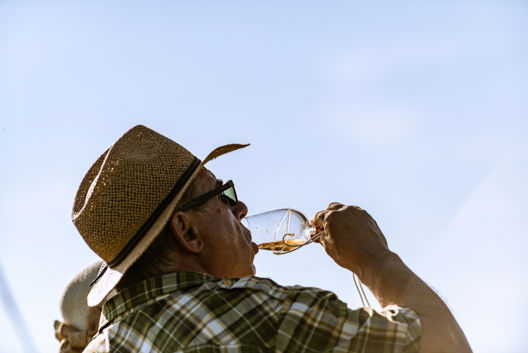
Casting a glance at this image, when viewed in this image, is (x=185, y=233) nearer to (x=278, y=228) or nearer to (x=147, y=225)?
(x=147, y=225)

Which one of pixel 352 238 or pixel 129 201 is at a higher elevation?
pixel 129 201

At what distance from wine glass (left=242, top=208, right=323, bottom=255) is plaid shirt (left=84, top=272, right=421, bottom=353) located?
44.5 inches

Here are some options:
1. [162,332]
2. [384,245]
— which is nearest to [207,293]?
[162,332]

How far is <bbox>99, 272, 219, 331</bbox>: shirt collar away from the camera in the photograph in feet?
8.75

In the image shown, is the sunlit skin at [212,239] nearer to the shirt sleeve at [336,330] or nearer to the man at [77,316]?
the shirt sleeve at [336,330]

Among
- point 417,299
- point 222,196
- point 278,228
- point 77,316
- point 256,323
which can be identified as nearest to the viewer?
point 256,323

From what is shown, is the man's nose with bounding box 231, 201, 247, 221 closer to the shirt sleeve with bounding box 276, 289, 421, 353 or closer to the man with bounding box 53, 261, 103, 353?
the shirt sleeve with bounding box 276, 289, 421, 353

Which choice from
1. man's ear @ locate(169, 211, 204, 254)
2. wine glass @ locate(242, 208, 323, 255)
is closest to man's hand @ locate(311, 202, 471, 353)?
wine glass @ locate(242, 208, 323, 255)

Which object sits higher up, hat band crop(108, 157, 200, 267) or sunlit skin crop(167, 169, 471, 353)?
hat band crop(108, 157, 200, 267)

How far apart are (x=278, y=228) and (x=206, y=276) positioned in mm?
1103

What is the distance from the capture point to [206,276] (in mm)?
2734

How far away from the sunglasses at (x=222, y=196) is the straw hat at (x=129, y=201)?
0.07m

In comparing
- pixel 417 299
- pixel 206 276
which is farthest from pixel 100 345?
pixel 417 299

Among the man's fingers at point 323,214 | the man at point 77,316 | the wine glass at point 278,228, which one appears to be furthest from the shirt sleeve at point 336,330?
the man at point 77,316
